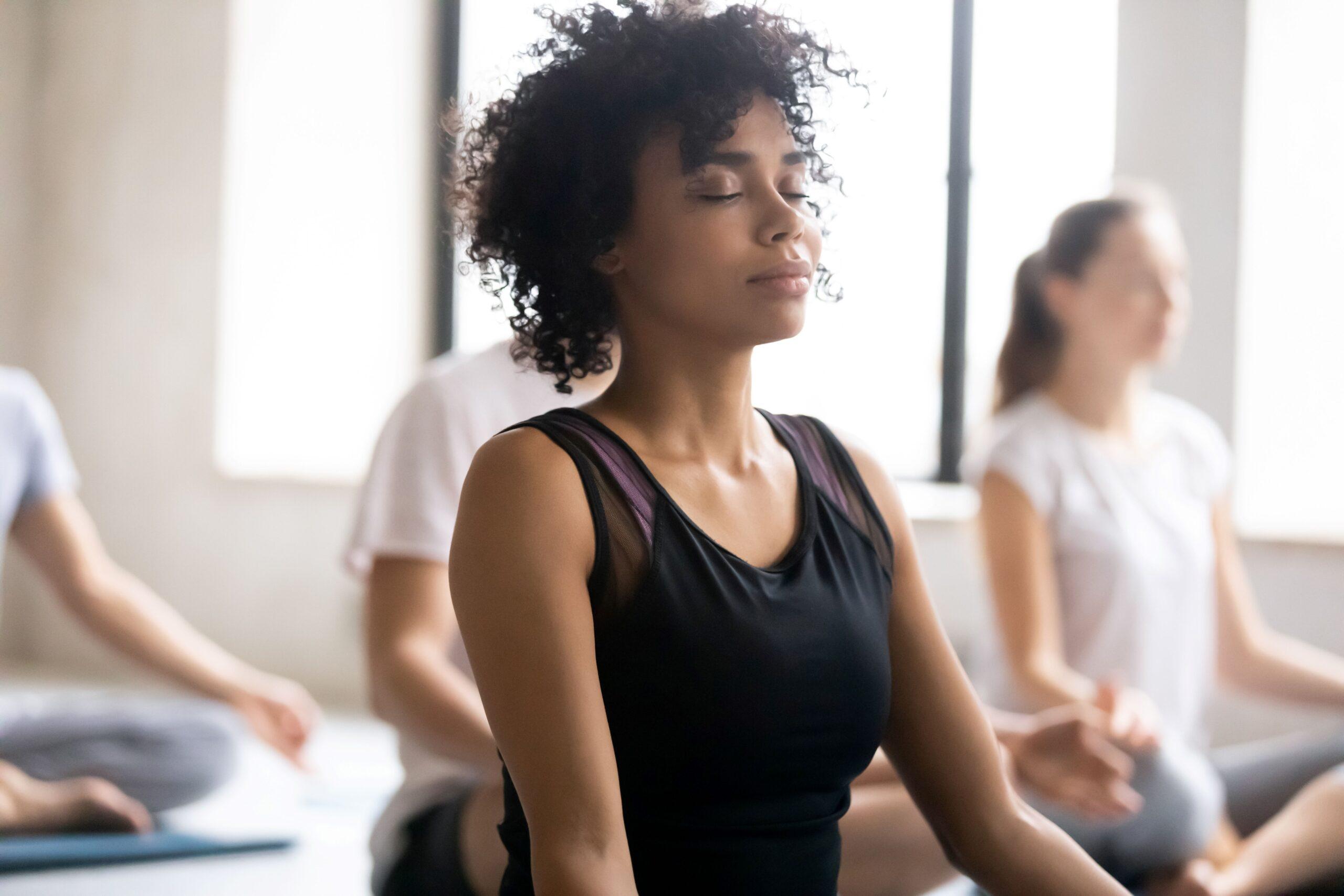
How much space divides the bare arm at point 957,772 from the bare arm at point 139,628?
118 cm

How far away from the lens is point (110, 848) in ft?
8.50

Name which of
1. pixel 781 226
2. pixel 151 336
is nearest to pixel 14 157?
pixel 151 336

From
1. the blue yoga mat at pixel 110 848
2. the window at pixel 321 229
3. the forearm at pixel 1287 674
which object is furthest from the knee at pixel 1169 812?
the window at pixel 321 229

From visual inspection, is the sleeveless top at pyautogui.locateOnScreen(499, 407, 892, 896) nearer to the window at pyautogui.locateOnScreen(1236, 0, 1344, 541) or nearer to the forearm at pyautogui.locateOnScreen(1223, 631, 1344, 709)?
the forearm at pyautogui.locateOnScreen(1223, 631, 1344, 709)

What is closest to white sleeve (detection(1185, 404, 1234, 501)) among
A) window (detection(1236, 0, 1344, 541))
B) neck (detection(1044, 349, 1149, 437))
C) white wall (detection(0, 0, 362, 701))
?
neck (detection(1044, 349, 1149, 437))

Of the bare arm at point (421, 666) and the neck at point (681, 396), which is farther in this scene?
the bare arm at point (421, 666)

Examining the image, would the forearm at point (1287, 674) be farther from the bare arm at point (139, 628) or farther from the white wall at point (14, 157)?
the white wall at point (14, 157)

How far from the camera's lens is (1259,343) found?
3.68 meters

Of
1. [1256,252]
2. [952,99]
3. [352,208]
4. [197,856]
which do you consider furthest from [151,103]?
[1256,252]

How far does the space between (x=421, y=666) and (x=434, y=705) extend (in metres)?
0.06

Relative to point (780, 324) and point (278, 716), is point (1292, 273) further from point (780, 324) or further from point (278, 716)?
point (780, 324)

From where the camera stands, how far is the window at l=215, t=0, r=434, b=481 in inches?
212

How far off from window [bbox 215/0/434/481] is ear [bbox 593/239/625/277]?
15.0 feet

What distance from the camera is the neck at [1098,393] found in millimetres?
2436
